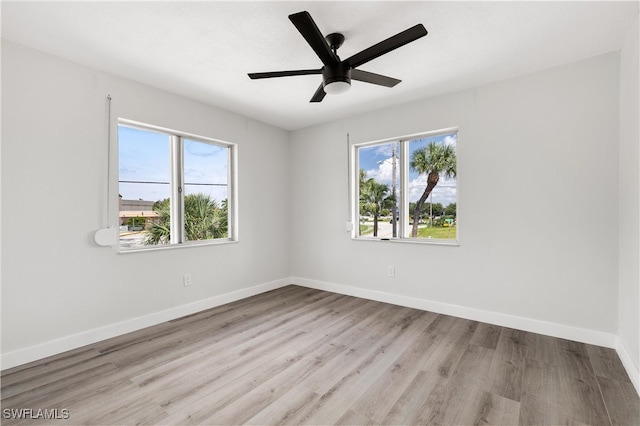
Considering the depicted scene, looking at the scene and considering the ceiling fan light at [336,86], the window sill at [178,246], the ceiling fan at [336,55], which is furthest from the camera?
the window sill at [178,246]

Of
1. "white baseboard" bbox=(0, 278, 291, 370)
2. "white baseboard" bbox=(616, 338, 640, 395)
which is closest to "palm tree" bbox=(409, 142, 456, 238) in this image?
"white baseboard" bbox=(616, 338, 640, 395)

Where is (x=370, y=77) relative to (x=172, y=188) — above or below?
above

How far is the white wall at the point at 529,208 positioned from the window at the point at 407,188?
17 centimetres

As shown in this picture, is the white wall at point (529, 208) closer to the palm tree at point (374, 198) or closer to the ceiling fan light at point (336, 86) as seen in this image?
the palm tree at point (374, 198)

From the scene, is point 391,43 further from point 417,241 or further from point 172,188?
point 172,188

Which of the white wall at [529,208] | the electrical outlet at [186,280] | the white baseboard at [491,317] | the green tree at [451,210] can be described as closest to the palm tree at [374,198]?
the white wall at [529,208]

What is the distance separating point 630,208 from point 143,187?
433 centimetres

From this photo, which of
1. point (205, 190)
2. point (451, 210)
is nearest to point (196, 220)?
point (205, 190)

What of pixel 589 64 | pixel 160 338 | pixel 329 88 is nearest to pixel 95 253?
pixel 160 338

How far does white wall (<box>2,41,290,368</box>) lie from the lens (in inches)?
90.4

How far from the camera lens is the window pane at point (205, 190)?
142 inches

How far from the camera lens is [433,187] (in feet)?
11.8

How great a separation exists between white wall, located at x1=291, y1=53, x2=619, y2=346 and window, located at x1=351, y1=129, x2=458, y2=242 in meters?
0.17

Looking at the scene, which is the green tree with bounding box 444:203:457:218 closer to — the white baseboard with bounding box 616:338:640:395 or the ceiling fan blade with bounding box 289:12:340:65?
the white baseboard with bounding box 616:338:640:395
